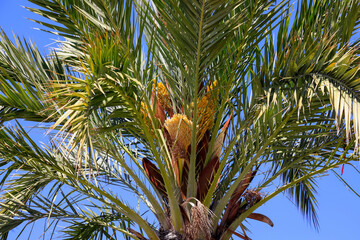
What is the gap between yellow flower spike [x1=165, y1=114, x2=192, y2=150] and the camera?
4105mm

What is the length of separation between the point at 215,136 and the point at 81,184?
1.34m

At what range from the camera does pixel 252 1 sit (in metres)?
3.95

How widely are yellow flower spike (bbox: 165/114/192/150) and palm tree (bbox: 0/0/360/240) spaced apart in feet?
0.04

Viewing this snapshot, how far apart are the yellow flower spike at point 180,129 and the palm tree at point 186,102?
0.5 inches

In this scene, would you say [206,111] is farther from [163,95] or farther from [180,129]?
[163,95]

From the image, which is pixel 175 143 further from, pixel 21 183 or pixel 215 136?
pixel 21 183

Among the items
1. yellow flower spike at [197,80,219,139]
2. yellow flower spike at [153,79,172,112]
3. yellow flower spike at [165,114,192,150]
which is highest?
yellow flower spike at [153,79,172,112]

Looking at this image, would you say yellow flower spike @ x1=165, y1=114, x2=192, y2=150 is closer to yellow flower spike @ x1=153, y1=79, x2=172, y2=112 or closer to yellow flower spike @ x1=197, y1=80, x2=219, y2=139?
yellow flower spike @ x1=197, y1=80, x2=219, y2=139

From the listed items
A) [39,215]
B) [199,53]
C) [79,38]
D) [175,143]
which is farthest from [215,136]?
[39,215]

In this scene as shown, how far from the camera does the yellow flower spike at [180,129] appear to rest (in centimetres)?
411

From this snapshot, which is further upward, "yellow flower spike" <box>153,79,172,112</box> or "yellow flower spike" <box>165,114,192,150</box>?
"yellow flower spike" <box>153,79,172,112</box>

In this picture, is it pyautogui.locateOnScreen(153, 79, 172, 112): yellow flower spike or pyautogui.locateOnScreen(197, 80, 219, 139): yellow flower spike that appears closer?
pyautogui.locateOnScreen(197, 80, 219, 139): yellow flower spike

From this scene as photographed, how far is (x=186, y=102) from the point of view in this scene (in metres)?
4.08

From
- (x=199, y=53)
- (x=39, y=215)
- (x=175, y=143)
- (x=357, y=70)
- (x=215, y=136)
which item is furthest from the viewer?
(x=39, y=215)
